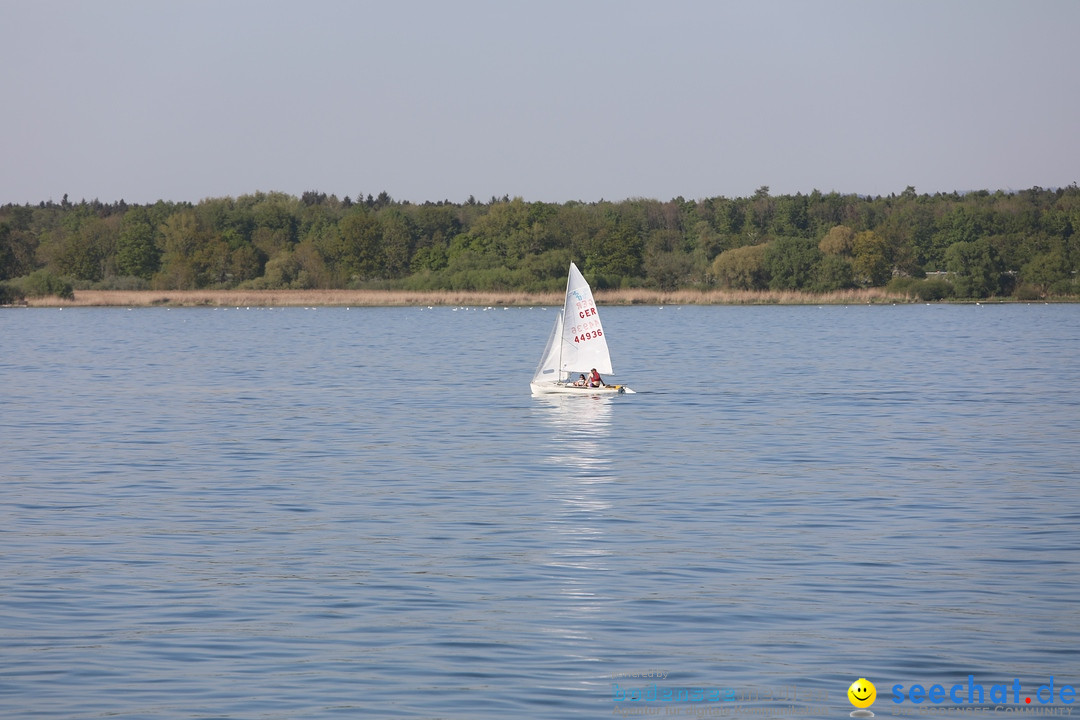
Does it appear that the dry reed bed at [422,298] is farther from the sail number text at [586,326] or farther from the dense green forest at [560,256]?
the sail number text at [586,326]

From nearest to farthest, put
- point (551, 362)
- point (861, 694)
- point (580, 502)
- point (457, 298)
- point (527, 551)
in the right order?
point (861, 694)
point (527, 551)
point (580, 502)
point (551, 362)
point (457, 298)

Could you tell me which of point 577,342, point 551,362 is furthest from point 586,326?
point 551,362

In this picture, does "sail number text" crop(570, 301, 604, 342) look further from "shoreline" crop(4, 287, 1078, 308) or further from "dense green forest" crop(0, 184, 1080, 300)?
"dense green forest" crop(0, 184, 1080, 300)

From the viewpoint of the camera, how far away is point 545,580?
1803 cm

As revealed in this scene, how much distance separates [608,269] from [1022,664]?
15710 cm

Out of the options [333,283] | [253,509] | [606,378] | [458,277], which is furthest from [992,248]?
[253,509]

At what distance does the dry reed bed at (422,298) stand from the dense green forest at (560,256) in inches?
89.8

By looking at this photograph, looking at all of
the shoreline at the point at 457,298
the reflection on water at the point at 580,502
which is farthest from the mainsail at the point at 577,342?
the shoreline at the point at 457,298

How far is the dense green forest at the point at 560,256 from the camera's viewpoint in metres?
156

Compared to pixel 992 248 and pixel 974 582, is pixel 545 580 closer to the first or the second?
pixel 974 582

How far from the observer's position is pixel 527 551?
2000 cm

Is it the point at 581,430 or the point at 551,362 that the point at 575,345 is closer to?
the point at 551,362

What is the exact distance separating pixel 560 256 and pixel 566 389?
120m
